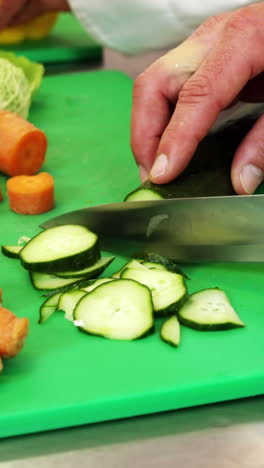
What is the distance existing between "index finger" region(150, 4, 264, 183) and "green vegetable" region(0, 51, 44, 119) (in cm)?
88

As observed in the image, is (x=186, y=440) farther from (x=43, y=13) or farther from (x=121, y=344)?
(x=43, y=13)

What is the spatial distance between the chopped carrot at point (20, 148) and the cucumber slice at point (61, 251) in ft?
1.62

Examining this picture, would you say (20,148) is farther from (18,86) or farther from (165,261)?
(165,261)

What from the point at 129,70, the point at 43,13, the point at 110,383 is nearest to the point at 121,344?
the point at 110,383

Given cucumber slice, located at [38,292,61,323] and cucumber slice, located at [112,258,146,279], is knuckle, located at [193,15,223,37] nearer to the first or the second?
cucumber slice, located at [112,258,146,279]

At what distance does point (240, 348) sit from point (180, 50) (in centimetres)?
89

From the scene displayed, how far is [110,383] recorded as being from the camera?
46.6 inches

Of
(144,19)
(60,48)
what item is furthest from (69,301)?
(60,48)

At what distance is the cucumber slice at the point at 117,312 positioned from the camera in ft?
4.23

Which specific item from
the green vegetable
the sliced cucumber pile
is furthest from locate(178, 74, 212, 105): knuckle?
the green vegetable

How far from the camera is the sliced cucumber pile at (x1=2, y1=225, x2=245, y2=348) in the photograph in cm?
130

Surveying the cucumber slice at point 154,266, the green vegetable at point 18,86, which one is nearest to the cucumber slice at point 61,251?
the cucumber slice at point 154,266

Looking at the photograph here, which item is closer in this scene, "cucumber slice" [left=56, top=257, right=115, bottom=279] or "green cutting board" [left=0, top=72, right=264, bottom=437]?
"green cutting board" [left=0, top=72, right=264, bottom=437]

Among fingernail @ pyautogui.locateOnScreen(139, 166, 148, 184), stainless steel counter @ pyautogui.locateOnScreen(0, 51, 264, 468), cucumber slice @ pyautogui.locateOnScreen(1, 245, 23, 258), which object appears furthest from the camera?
fingernail @ pyautogui.locateOnScreen(139, 166, 148, 184)
